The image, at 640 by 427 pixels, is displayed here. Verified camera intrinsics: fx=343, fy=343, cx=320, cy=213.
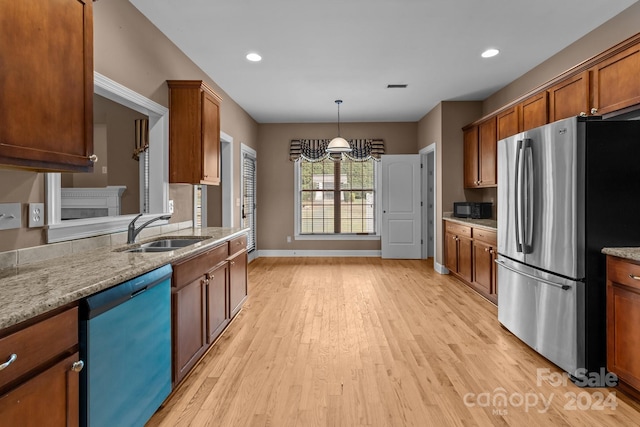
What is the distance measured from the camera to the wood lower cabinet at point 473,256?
380 centimetres

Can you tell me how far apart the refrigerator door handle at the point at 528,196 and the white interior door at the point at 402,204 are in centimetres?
390

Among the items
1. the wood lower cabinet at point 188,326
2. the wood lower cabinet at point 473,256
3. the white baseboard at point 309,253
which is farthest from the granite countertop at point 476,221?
the wood lower cabinet at point 188,326

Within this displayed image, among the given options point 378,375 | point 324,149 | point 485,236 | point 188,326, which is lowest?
point 378,375

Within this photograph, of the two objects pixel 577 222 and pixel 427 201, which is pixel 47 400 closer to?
pixel 577 222

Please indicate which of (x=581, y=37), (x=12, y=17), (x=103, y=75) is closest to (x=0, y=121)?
(x=12, y=17)

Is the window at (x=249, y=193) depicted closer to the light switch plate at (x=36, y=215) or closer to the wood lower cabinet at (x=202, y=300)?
the wood lower cabinet at (x=202, y=300)

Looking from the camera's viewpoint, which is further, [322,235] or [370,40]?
[322,235]

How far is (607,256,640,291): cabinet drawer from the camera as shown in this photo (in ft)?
6.39

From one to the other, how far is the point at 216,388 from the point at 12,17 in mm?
2137

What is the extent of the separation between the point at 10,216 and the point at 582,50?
15.0ft

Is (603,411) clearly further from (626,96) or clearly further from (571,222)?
(626,96)

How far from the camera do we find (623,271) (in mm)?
2031

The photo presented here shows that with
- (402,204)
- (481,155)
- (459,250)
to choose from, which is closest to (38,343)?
(459,250)

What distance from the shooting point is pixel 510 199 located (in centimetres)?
289
